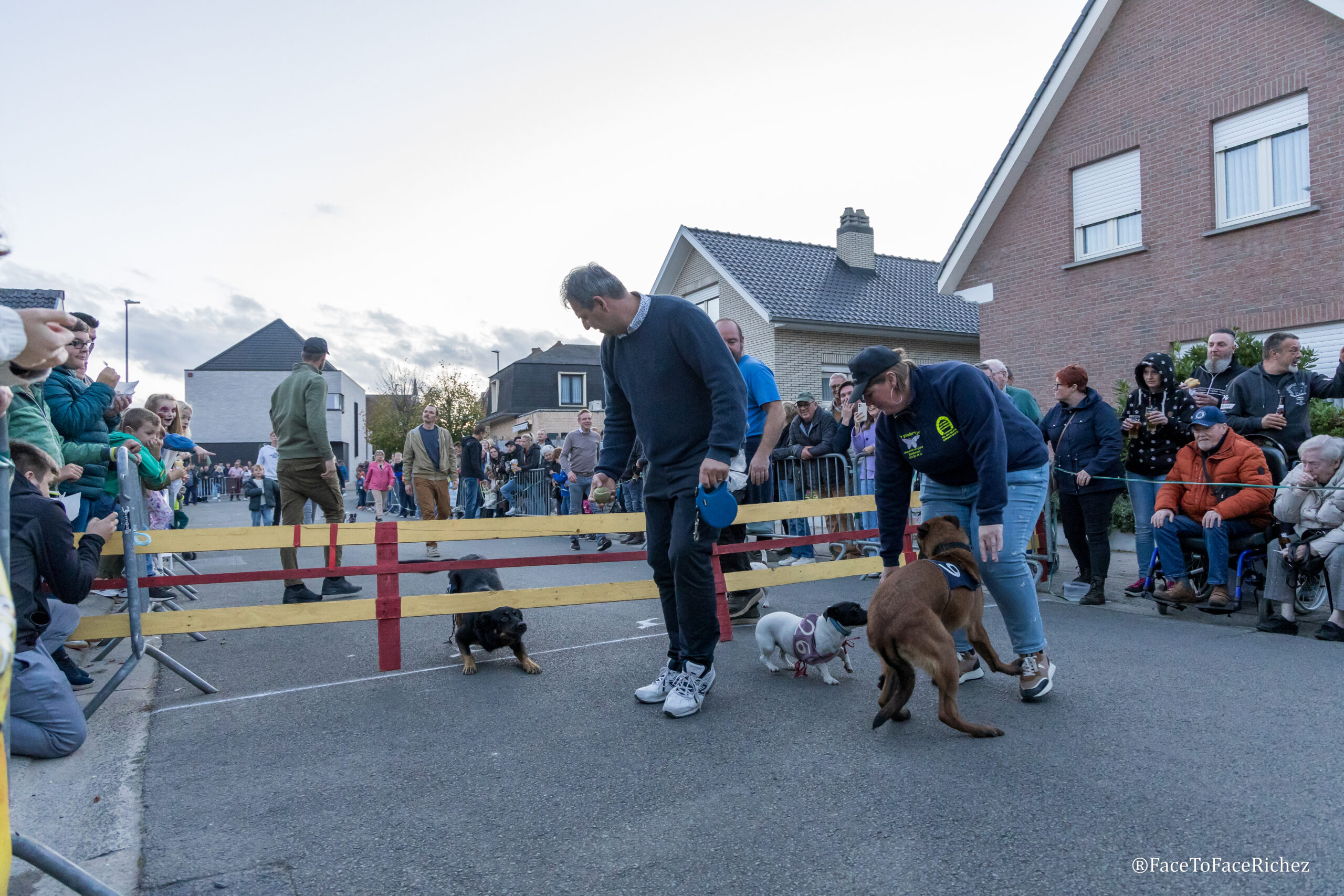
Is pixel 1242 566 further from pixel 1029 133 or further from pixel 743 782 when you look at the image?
pixel 1029 133

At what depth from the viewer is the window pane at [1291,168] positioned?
40.0ft

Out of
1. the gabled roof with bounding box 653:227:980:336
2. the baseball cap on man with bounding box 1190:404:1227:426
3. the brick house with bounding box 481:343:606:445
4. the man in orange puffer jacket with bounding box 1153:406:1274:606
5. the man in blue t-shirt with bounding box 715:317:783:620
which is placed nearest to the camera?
the man in blue t-shirt with bounding box 715:317:783:620

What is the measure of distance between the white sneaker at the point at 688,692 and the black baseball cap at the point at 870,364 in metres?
1.46

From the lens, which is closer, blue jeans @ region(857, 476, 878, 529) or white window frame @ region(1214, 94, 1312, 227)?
blue jeans @ region(857, 476, 878, 529)

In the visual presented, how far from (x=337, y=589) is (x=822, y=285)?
66.6 ft

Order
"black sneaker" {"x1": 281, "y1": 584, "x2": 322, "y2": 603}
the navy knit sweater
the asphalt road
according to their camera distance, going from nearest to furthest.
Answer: the asphalt road → the navy knit sweater → "black sneaker" {"x1": 281, "y1": 584, "x2": 322, "y2": 603}

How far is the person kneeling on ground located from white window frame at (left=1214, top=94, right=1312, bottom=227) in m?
Answer: 14.4

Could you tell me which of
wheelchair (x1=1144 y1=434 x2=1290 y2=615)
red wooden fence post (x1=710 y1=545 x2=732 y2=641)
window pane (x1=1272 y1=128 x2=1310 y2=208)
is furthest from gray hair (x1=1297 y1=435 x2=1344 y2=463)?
window pane (x1=1272 y1=128 x2=1310 y2=208)

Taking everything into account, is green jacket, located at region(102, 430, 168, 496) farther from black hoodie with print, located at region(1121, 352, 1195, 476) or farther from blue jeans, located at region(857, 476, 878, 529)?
black hoodie with print, located at region(1121, 352, 1195, 476)

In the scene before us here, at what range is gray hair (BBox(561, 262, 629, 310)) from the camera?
3.90 metres

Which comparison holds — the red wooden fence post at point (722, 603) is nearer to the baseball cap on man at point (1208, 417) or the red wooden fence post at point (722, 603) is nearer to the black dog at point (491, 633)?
the black dog at point (491, 633)

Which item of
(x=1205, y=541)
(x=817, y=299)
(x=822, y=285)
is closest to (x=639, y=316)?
(x=1205, y=541)

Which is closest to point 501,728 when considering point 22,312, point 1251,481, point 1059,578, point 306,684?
point 306,684

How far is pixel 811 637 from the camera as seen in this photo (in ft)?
14.5
